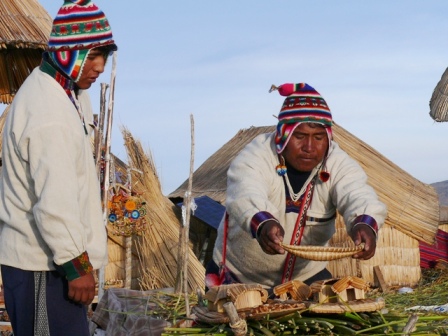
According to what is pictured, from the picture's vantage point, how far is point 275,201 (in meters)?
4.71

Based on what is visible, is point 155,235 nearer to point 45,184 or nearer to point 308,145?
point 308,145

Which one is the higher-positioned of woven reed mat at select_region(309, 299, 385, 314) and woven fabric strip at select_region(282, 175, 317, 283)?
woven fabric strip at select_region(282, 175, 317, 283)

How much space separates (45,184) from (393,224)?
706 centimetres

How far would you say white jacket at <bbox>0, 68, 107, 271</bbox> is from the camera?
336 centimetres

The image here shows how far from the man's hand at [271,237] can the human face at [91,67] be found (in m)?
0.98

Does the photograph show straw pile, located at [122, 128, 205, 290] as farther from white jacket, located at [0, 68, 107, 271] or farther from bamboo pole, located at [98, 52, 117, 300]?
white jacket, located at [0, 68, 107, 271]

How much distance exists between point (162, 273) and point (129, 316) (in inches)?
179

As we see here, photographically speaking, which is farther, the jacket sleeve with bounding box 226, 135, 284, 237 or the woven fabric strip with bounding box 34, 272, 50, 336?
the jacket sleeve with bounding box 226, 135, 284, 237

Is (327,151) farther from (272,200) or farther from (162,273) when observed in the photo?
(162,273)

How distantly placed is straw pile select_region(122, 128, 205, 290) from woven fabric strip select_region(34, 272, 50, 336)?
5.72 metres

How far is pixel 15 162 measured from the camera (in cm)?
345

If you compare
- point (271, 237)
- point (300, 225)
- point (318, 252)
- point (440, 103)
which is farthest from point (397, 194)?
point (318, 252)

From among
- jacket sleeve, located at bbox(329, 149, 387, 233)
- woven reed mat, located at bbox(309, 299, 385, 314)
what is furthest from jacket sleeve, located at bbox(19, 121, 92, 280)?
jacket sleeve, located at bbox(329, 149, 387, 233)

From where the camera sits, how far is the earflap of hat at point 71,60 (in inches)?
139
